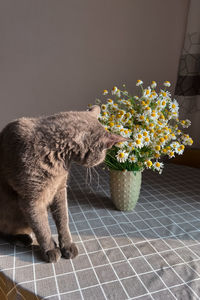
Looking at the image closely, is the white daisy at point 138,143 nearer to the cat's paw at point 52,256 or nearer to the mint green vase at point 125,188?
the mint green vase at point 125,188

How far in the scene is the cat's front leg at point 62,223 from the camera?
689mm

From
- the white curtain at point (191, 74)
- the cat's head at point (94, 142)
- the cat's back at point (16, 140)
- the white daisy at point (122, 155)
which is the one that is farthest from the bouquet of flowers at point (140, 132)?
the white curtain at point (191, 74)

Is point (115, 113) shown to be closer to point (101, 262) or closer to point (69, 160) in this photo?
point (69, 160)

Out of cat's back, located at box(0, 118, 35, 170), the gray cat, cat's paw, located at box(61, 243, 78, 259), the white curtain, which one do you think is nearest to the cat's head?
the gray cat

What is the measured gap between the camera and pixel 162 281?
0.60 m

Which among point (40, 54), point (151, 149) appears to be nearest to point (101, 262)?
point (151, 149)

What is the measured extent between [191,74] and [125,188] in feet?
3.02

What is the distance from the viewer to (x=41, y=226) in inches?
25.6

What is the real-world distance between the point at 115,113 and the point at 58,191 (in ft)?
1.14

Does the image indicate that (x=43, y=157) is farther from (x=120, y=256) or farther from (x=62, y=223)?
(x=120, y=256)

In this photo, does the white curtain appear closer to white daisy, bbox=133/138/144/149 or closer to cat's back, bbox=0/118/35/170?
white daisy, bbox=133/138/144/149

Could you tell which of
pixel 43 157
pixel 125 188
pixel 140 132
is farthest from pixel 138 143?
pixel 43 157

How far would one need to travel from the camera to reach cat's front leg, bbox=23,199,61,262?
636 millimetres

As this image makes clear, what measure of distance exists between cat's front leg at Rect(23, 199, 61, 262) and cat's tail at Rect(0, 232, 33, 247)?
7 cm
